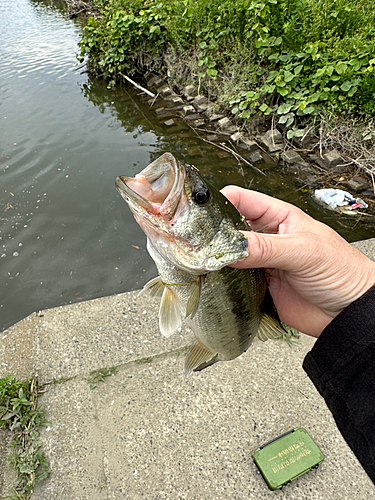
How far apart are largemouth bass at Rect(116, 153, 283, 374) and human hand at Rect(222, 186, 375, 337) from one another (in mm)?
143

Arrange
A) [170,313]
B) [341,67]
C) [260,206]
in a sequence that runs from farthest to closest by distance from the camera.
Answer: [341,67] < [260,206] < [170,313]

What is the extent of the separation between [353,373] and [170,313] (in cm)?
101

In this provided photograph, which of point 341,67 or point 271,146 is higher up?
point 341,67

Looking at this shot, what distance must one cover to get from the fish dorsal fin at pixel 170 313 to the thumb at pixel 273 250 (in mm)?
448

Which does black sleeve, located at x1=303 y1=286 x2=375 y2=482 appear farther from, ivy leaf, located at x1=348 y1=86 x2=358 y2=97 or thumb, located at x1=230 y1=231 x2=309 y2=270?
ivy leaf, located at x1=348 y1=86 x2=358 y2=97

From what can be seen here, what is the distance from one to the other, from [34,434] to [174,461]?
3.58 ft

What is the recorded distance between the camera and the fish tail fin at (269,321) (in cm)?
202

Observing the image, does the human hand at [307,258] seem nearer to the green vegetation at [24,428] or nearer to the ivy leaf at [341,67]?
the green vegetation at [24,428]

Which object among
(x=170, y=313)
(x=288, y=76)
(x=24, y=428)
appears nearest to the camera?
(x=170, y=313)

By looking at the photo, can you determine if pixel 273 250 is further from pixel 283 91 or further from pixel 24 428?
pixel 283 91

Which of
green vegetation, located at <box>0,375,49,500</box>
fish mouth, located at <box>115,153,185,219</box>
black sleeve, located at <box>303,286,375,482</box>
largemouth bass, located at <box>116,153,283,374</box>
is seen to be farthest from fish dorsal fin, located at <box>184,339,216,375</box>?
green vegetation, located at <box>0,375,49,500</box>

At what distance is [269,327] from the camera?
6.72 ft

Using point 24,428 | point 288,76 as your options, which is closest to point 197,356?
point 24,428

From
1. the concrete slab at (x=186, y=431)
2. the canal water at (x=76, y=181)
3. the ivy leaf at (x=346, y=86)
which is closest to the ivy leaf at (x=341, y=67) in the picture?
the ivy leaf at (x=346, y=86)
